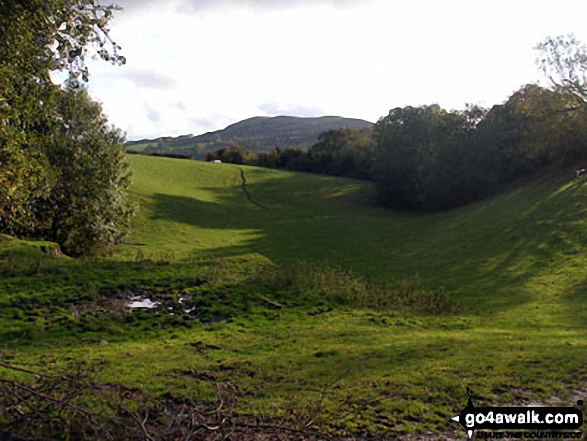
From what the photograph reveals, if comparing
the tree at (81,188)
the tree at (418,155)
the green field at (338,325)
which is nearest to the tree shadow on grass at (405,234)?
the green field at (338,325)

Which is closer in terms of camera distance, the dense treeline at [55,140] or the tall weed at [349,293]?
the dense treeline at [55,140]

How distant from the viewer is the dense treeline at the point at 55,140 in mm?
9383

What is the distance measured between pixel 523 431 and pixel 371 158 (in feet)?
283

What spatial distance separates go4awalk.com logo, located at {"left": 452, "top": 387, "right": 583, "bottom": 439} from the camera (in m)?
6.98

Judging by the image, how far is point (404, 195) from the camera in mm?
71750

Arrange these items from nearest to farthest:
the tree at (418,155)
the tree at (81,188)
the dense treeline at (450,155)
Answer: the tree at (81,188) < the dense treeline at (450,155) < the tree at (418,155)

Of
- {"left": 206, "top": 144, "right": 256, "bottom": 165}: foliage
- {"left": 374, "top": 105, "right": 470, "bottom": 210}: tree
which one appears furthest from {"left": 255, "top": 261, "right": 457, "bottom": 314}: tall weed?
{"left": 206, "top": 144, "right": 256, "bottom": 165}: foliage

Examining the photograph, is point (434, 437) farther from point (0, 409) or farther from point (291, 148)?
point (291, 148)

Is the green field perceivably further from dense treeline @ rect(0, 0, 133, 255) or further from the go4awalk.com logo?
dense treeline @ rect(0, 0, 133, 255)

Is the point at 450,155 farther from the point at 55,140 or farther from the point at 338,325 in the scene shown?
the point at 338,325

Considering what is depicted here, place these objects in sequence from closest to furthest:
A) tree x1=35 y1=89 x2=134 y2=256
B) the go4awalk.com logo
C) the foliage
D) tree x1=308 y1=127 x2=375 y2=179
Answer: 1. the go4awalk.com logo
2. tree x1=35 y1=89 x2=134 y2=256
3. tree x1=308 y1=127 x2=375 y2=179
4. the foliage

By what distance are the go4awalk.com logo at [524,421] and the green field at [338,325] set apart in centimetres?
36

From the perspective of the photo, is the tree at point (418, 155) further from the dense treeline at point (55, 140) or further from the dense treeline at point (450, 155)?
the dense treeline at point (55, 140)

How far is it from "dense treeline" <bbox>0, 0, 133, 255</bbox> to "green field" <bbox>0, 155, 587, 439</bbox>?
10.9 ft
